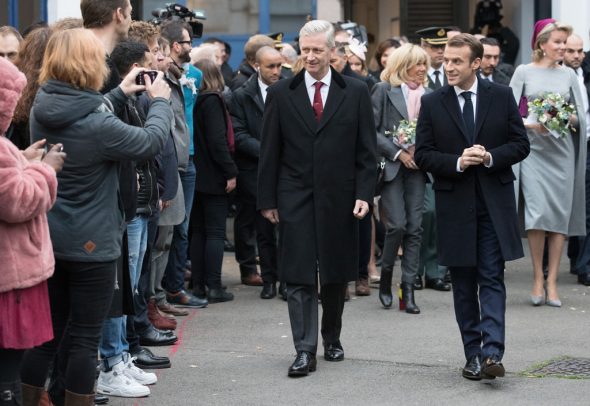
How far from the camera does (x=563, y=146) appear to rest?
424 inches

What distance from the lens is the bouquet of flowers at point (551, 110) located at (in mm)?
10422

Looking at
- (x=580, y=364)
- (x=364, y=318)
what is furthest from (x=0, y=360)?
(x=364, y=318)

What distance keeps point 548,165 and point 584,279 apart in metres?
1.44

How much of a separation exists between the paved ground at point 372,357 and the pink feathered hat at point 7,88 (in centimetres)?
227

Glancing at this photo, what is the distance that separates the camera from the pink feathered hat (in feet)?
17.7

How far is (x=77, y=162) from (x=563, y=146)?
18.9 feet

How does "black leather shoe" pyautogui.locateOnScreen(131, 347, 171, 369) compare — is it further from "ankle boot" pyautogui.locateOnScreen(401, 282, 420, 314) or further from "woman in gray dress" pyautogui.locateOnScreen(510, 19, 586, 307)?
"woman in gray dress" pyautogui.locateOnScreen(510, 19, 586, 307)

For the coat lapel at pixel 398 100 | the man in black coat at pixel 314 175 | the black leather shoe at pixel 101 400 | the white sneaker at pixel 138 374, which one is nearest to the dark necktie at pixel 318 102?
the man in black coat at pixel 314 175

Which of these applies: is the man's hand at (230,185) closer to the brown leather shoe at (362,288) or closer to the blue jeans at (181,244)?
the blue jeans at (181,244)

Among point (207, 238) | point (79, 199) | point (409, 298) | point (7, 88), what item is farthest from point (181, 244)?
point (7, 88)

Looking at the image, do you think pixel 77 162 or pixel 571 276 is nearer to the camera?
pixel 77 162

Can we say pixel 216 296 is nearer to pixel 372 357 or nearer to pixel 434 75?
pixel 372 357

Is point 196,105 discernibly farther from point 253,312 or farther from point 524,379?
point 524,379

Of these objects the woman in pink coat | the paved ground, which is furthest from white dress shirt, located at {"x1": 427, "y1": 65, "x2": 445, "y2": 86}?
the woman in pink coat
